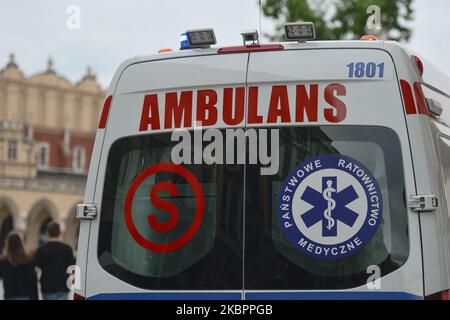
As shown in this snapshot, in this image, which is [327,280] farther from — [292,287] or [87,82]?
[87,82]

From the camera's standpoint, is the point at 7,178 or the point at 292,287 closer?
the point at 292,287

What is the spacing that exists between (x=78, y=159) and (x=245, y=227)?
8244 centimetres

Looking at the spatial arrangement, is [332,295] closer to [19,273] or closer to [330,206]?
[330,206]

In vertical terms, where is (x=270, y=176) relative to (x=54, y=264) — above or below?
above

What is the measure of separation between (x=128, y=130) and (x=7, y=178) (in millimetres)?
80180

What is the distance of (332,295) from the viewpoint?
453 cm

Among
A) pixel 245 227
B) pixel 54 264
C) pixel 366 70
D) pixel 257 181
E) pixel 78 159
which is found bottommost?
pixel 54 264

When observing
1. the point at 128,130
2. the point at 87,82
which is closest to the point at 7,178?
the point at 87,82

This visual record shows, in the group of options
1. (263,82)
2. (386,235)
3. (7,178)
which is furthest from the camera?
(7,178)

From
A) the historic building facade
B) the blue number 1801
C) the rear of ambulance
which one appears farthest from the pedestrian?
the historic building facade

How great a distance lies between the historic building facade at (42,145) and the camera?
8175cm

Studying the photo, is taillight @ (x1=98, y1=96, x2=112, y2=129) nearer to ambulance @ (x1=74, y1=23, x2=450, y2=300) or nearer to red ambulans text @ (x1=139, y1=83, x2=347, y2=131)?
ambulance @ (x1=74, y1=23, x2=450, y2=300)

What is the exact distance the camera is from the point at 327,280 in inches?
180

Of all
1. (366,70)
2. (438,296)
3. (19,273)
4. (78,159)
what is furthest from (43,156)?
(438,296)
